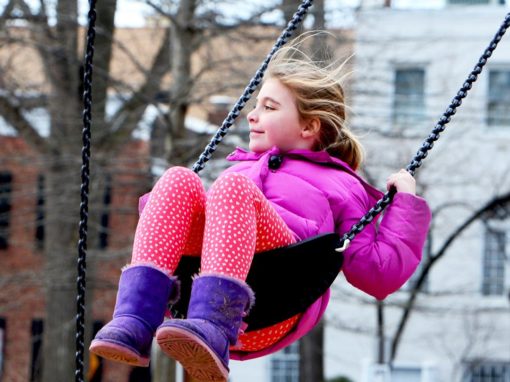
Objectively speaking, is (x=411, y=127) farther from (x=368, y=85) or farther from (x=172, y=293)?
(x=172, y=293)

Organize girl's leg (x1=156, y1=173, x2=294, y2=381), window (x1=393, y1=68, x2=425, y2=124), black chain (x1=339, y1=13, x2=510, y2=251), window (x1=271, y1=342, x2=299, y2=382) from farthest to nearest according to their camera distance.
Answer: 1. window (x1=271, y1=342, x2=299, y2=382)
2. window (x1=393, y1=68, x2=425, y2=124)
3. black chain (x1=339, y1=13, x2=510, y2=251)
4. girl's leg (x1=156, y1=173, x2=294, y2=381)

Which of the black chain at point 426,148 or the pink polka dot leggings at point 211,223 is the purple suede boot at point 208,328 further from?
the black chain at point 426,148

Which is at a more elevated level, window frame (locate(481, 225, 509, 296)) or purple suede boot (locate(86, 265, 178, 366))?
purple suede boot (locate(86, 265, 178, 366))

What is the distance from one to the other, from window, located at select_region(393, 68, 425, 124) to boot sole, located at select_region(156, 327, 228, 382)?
1170 cm

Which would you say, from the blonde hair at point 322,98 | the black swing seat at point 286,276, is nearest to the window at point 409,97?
the blonde hair at point 322,98

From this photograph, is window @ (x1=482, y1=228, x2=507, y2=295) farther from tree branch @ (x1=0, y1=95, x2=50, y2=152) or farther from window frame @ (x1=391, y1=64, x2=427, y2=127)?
tree branch @ (x1=0, y1=95, x2=50, y2=152)

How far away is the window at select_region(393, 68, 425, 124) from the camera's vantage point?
1588 centimetres

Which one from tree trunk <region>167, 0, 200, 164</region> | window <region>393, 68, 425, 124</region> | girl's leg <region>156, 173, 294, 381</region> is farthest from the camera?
window <region>393, 68, 425, 124</region>

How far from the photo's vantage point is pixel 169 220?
345cm

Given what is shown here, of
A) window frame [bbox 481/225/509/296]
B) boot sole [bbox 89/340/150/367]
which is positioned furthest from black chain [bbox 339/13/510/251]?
window frame [bbox 481/225/509/296]

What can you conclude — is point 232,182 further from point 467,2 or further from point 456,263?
point 467,2

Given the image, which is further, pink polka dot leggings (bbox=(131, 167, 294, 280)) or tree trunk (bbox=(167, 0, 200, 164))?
tree trunk (bbox=(167, 0, 200, 164))

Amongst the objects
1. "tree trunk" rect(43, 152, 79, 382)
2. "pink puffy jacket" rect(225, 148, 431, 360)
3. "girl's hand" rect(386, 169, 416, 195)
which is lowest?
"tree trunk" rect(43, 152, 79, 382)

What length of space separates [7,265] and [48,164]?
9306mm
